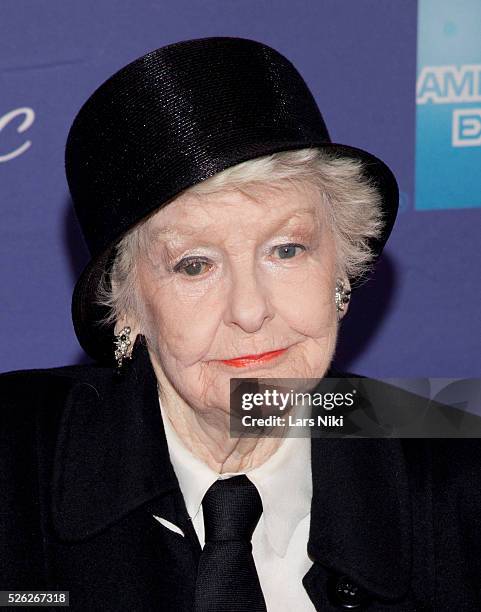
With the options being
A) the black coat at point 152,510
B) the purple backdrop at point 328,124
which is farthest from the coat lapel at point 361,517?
the purple backdrop at point 328,124

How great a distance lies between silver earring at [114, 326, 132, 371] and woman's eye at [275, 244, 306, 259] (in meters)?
0.39

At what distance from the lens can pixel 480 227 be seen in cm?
303

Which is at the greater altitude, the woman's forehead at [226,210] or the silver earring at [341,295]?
the woman's forehead at [226,210]

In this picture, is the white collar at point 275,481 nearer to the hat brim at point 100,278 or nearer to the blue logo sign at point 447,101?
the hat brim at point 100,278

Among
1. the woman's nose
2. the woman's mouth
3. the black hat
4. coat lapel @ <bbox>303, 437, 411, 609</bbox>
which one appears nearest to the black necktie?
coat lapel @ <bbox>303, 437, 411, 609</bbox>

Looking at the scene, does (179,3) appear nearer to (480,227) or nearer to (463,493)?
(480,227)

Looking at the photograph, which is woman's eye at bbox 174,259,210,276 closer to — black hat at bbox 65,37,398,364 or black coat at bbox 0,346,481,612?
black hat at bbox 65,37,398,364

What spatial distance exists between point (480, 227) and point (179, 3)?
1.06 metres

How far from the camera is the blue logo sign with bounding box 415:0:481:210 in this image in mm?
2871

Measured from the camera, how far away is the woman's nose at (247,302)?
1.97 metres

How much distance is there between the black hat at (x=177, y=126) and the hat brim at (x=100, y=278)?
0.04 feet

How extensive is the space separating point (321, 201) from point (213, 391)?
0.44m

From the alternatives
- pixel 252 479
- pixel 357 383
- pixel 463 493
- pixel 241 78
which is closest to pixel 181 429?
pixel 252 479

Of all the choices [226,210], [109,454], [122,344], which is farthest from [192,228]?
[109,454]
